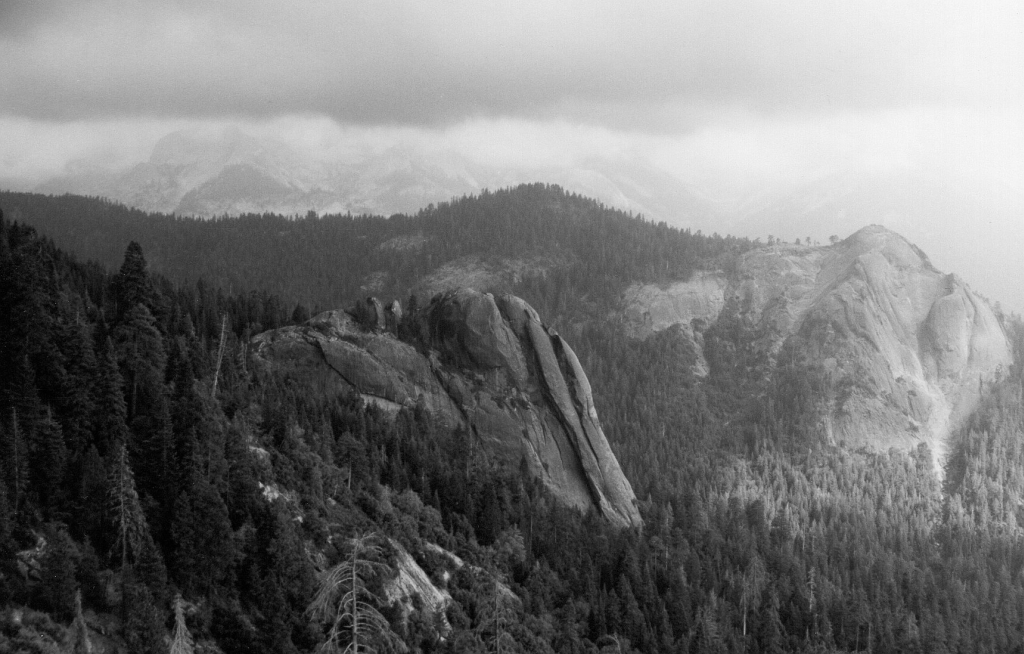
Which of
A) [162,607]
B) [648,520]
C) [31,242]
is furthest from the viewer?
[648,520]

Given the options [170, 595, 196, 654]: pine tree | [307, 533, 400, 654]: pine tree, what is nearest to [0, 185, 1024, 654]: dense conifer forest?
[307, 533, 400, 654]: pine tree

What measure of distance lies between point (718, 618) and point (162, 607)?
8273 cm

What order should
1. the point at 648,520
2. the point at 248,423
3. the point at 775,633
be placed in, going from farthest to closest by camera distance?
the point at 648,520 → the point at 775,633 → the point at 248,423

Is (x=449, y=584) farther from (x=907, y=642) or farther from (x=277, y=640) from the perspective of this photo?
(x=907, y=642)

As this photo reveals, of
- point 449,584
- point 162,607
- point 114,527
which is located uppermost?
point 114,527

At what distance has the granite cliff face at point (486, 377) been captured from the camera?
138 m

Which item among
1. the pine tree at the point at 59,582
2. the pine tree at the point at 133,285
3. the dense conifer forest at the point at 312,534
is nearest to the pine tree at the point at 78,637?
the dense conifer forest at the point at 312,534

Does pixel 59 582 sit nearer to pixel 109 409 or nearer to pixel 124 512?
pixel 124 512

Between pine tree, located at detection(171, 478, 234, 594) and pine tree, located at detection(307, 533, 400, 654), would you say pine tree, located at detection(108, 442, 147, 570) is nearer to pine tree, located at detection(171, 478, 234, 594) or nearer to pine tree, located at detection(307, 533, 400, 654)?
pine tree, located at detection(171, 478, 234, 594)

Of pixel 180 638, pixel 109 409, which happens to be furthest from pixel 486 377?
pixel 180 638

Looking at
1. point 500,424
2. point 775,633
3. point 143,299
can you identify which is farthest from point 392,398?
point 775,633

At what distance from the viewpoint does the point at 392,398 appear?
13825 centimetres

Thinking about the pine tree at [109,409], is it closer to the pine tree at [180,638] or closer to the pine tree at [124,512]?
the pine tree at [124,512]

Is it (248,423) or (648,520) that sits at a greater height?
(248,423)
